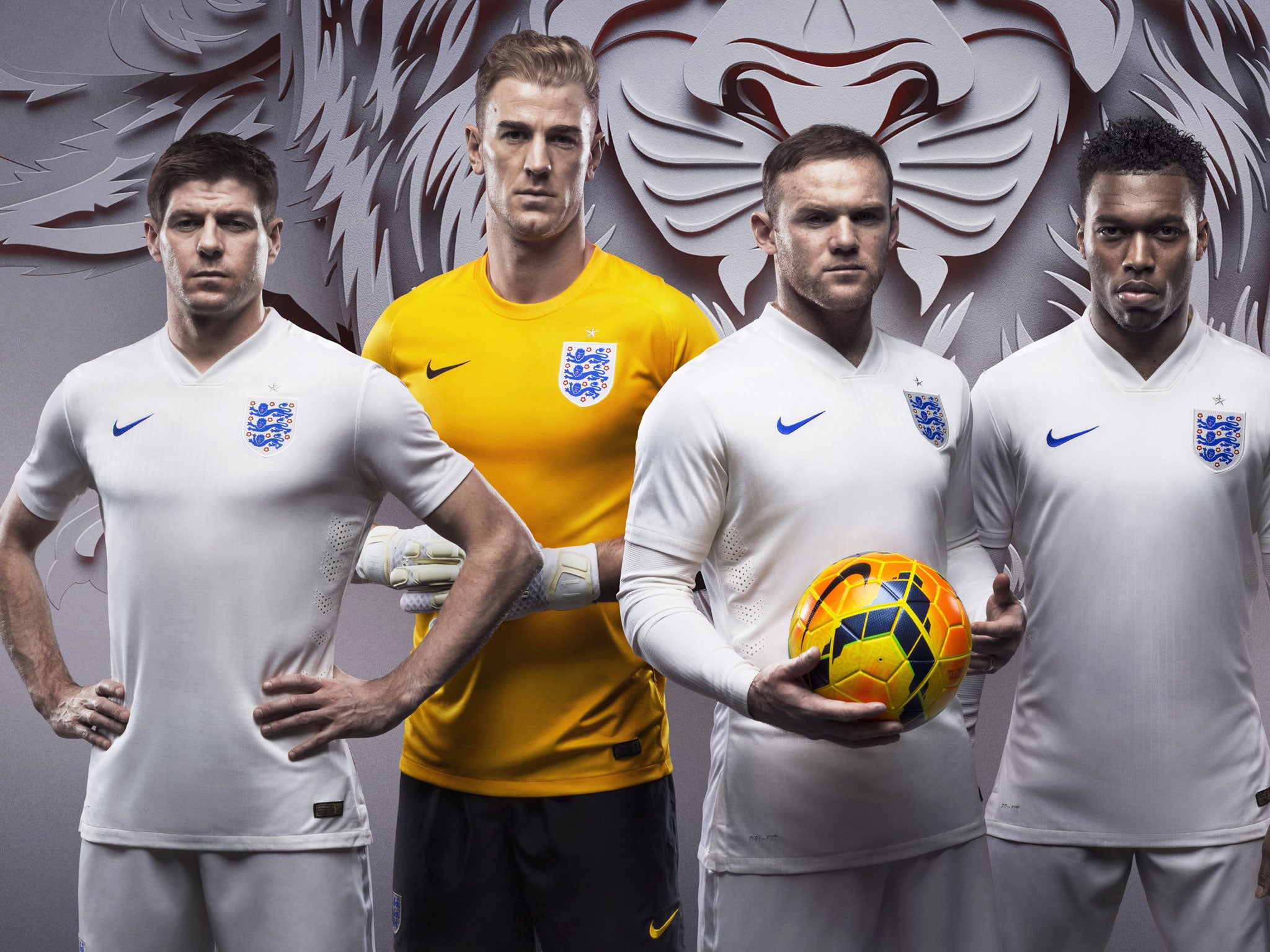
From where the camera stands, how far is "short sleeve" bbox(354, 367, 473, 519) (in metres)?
2.11

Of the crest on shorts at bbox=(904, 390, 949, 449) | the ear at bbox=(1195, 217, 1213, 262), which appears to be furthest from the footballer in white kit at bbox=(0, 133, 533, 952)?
the ear at bbox=(1195, 217, 1213, 262)

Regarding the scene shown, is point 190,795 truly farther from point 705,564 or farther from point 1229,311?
point 1229,311

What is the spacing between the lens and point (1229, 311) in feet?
11.6

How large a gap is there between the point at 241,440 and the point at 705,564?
0.83 m

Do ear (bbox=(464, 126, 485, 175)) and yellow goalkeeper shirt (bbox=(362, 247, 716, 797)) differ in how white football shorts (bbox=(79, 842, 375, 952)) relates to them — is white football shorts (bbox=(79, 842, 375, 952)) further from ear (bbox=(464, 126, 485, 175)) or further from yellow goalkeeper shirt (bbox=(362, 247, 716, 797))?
ear (bbox=(464, 126, 485, 175))

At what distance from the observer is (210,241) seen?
2117mm

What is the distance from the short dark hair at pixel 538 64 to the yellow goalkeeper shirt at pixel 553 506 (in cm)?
44

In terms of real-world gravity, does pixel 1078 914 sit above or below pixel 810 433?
below

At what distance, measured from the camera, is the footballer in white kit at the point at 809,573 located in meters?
1.99

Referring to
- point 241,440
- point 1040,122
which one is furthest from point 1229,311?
point 241,440

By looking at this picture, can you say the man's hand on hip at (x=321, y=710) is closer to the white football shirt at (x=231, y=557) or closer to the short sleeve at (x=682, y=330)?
the white football shirt at (x=231, y=557)

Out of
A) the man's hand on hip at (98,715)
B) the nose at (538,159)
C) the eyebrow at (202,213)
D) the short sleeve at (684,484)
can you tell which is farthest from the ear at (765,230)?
the man's hand on hip at (98,715)

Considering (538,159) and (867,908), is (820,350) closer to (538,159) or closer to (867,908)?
(538,159)

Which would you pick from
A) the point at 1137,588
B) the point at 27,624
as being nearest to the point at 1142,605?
the point at 1137,588
